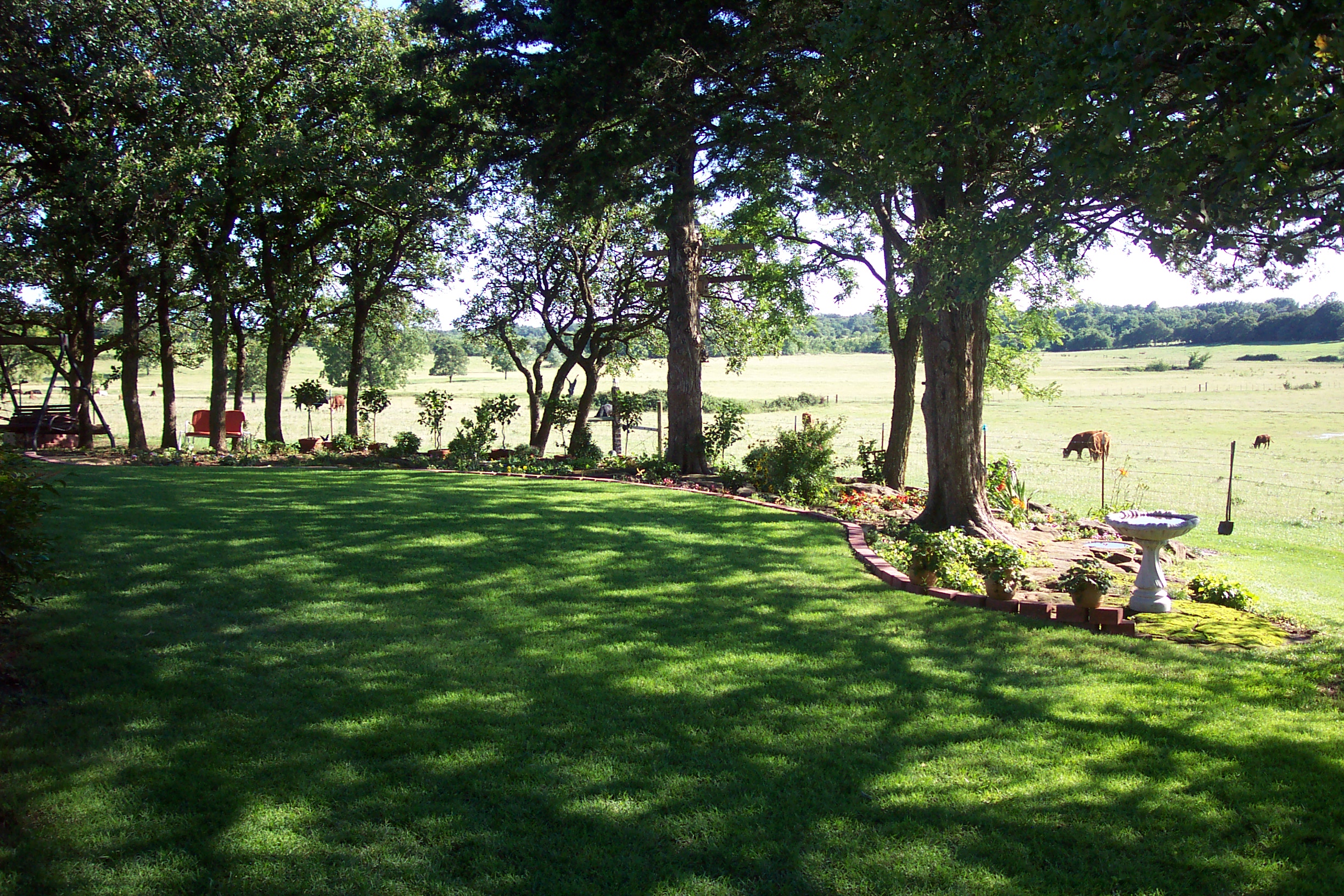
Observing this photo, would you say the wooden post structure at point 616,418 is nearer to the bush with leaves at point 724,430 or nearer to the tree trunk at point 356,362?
the bush with leaves at point 724,430

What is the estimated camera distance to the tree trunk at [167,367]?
1806 centimetres

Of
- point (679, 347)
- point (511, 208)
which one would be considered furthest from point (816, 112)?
point (511, 208)

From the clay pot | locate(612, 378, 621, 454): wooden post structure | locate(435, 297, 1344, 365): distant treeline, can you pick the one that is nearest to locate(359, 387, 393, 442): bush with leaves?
locate(612, 378, 621, 454): wooden post structure

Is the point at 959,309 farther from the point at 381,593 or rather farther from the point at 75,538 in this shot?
the point at 75,538

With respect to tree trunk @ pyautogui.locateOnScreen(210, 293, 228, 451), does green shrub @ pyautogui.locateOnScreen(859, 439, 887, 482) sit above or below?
below

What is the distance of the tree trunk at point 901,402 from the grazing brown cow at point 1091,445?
1521cm

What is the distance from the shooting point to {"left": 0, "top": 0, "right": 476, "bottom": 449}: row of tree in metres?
14.9

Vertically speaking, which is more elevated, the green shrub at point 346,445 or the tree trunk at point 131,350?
the tree trunk at point 131,350

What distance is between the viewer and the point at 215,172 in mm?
16328

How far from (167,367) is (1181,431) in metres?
41.3

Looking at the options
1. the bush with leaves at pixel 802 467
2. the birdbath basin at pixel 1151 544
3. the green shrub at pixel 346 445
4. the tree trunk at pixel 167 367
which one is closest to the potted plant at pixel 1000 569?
the birdbath basin at pixel 1151 544

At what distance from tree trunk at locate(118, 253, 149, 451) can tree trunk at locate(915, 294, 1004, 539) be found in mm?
15470

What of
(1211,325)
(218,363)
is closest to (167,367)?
(218,363)

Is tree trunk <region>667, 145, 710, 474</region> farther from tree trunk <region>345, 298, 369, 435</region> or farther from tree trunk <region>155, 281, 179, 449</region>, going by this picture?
tree trunk <region>155, 281, 179, 449</region>
